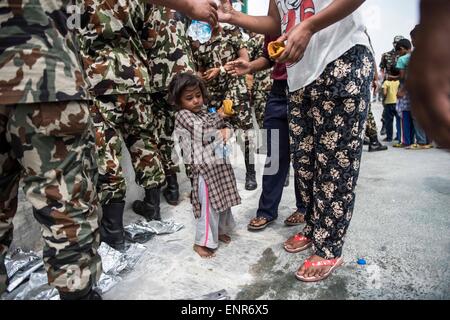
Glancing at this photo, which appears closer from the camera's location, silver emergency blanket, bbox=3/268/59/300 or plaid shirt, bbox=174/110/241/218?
silver emergency blanket, bbox=3/268/59/300

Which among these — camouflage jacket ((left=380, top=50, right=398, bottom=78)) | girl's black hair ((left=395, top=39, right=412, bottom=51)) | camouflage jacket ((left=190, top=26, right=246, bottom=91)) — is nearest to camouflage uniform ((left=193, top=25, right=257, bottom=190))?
camouflage jacket ((left=190, top=26, right=246, bottom=91))

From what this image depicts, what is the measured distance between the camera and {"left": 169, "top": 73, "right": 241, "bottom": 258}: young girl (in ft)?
6.51

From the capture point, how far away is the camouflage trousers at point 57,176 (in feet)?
3.73

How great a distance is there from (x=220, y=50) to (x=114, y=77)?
1.32m

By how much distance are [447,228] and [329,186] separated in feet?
3.59

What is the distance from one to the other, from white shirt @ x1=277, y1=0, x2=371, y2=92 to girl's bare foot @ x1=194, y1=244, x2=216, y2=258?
3.58 feet

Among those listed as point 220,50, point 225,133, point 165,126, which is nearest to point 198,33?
point 220,50

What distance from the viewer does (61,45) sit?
1163mm

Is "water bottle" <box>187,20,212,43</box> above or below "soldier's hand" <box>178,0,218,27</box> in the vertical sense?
above

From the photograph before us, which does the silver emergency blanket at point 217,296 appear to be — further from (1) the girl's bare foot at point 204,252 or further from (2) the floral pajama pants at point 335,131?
(2) the floral pajama pants at point 335,131

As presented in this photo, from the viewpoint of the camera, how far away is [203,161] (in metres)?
1.99

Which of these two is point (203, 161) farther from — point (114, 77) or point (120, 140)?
point (114, 77)

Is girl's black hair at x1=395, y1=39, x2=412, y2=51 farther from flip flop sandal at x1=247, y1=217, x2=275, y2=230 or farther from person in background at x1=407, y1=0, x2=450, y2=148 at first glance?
person in background at x1=407, y1=0, x2=450, y2=148

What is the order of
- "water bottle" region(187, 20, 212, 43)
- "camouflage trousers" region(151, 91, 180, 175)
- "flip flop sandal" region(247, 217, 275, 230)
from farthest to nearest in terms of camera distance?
1. "water bottle" region(187, 20, 212, 43)
2. "camouflage trousers" region(151, 91, 180, 175)
3. "flip flop sandal" region(247, 217, 275, 230)
